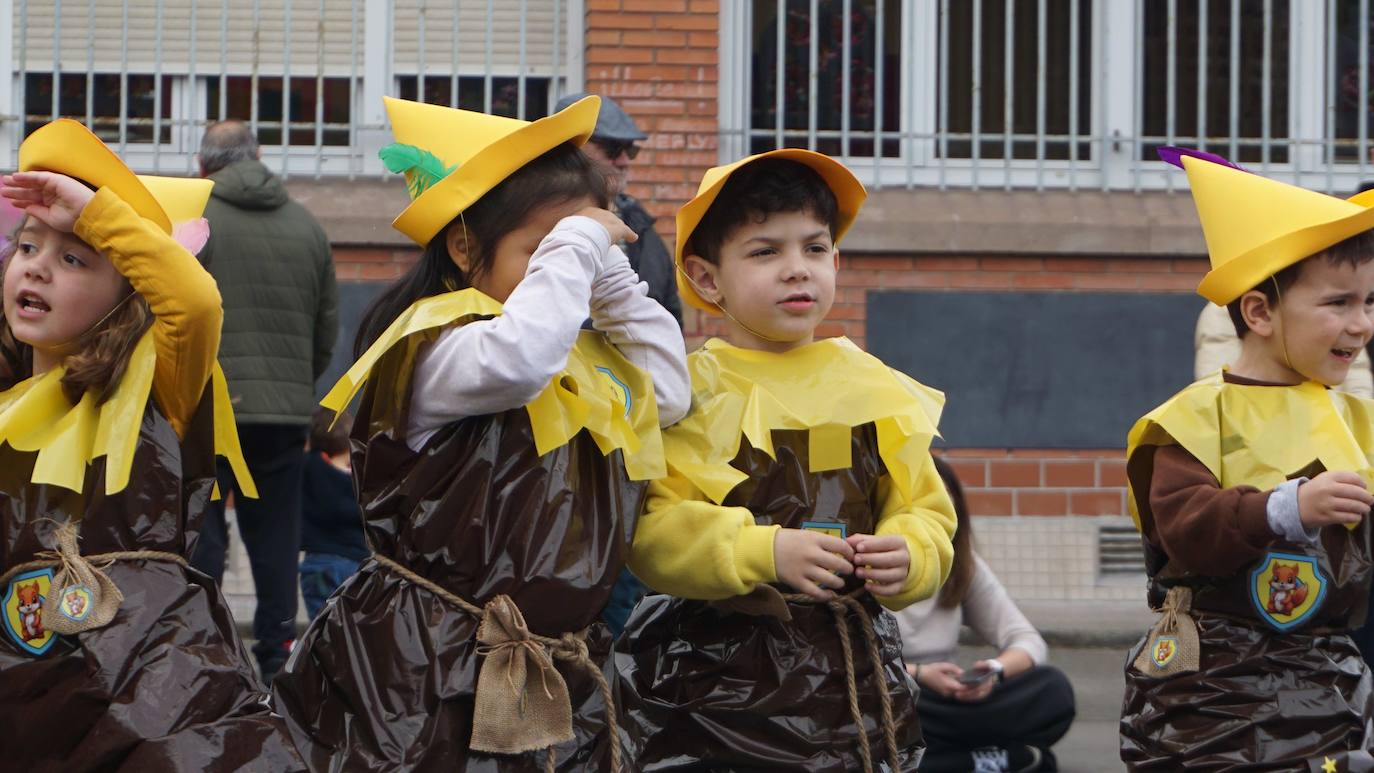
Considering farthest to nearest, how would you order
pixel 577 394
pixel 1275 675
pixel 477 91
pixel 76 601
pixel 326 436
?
pixel 477 91 < pixel 326 436 < pixel 1275 675 < pixel 577 394 < pixel 76 601

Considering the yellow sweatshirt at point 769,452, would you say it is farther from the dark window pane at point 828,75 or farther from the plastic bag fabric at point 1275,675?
the dark window pane at point 828,75

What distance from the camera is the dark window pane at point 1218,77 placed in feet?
28.8

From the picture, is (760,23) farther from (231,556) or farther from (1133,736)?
(1133,736)

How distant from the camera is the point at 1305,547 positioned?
3844mm

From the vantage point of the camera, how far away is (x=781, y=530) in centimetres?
346

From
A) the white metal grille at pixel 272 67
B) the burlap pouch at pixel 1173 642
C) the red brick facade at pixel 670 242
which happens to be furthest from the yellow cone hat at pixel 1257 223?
the white metal grille at pixel 272 67

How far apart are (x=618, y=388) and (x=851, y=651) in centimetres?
67

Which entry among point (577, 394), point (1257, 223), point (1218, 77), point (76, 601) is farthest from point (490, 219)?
point (1218, 77)

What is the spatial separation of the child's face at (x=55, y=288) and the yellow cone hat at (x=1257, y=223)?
2173mm

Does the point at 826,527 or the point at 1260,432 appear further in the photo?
the point at 1260,432

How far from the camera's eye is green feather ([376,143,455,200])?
11.1 ft

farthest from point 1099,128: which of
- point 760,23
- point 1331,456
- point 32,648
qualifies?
point 32,648

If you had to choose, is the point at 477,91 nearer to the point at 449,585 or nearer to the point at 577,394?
the point at 577,394

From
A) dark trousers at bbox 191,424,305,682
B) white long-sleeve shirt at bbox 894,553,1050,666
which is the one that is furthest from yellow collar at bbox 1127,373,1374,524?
dark trousers at bbox 191,424,305,682
